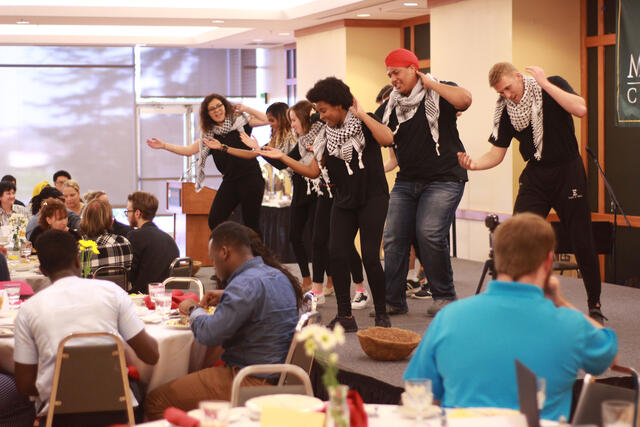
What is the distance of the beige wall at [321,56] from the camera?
1209 centimetres

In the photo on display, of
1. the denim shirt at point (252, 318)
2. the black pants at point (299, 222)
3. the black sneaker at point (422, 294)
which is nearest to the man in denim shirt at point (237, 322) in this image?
the denim shirt at point (252, 318)

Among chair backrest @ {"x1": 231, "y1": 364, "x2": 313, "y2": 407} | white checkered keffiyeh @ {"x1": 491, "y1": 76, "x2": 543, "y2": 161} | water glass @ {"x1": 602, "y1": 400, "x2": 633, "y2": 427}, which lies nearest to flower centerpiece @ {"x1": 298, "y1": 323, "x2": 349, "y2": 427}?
water glass @ {"x1": 602, "y1": 400, "x2": 633, "y2": 427}

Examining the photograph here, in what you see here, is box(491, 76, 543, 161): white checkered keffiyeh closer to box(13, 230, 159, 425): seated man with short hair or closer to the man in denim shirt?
the man in denim shirt

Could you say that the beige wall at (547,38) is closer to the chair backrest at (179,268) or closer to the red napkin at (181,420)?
the chair backrest at (179,268)

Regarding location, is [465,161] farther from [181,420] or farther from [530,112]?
[181,420]

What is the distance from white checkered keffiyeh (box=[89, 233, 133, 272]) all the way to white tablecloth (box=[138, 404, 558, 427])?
3.17 m

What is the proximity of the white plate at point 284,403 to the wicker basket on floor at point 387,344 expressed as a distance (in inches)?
92.0

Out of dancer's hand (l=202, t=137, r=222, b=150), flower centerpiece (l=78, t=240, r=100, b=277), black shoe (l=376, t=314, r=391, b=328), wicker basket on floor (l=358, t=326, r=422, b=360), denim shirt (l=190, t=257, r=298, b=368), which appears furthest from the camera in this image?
dancer's hand (l=202, t=137, r=222, b=150)

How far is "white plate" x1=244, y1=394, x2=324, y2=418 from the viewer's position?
89.4 inches

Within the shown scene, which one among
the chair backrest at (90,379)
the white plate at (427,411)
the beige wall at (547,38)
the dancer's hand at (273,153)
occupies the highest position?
the beige wall at (547,38)

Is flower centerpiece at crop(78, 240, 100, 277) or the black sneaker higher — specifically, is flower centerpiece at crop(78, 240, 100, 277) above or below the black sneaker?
above

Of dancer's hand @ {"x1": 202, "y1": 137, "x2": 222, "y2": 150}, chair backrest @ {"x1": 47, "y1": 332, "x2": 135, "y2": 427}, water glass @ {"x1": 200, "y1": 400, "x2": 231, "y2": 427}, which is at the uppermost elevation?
dancer's hand @ {"x1": 202, "y1": 137, "x2": 222, "y2": 150}

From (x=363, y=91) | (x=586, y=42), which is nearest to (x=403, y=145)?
(x=586, y=42)

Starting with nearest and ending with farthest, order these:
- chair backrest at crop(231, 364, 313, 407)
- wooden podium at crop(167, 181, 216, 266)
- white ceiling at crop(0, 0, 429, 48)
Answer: chair backrest at crop(231, 364, 313, 407)
wooden podium at crop(167, 181, 216, 266)
white ceiling at crop(0, 0, 429, 48)
